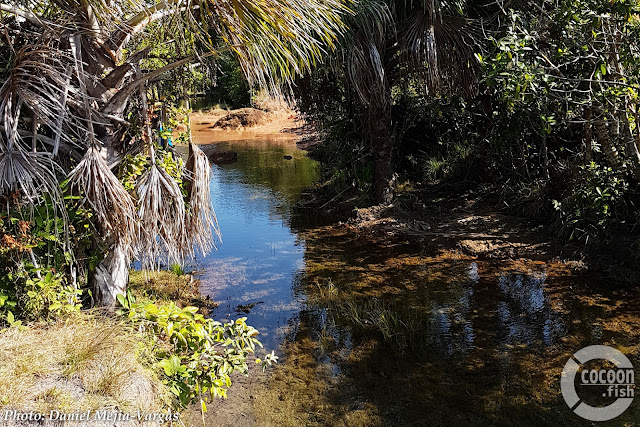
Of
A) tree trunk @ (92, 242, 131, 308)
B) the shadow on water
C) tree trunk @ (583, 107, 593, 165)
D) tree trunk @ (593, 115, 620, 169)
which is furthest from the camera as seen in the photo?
tree trunk @ (583, 107, 593, 165)

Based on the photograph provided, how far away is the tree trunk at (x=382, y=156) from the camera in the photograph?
939 cm

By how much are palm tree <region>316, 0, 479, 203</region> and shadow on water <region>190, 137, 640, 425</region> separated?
2581 millimetres

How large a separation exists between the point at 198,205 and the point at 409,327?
7.84 ft

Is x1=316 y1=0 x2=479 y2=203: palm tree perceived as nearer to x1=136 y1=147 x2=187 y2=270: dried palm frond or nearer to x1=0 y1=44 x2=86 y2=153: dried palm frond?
x1=136 y1=147 x2=187 y2=270: dried palm frond

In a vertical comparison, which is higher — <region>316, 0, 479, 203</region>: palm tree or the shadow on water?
<region>316, 0, 479, 203</region>: palm tree

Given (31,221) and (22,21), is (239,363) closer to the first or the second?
(31,221)

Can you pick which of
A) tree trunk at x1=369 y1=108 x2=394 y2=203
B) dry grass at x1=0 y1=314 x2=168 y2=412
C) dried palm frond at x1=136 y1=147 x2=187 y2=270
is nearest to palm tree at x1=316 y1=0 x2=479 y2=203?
tree trunk at x1=369 y1=108 x2=394 y2=203

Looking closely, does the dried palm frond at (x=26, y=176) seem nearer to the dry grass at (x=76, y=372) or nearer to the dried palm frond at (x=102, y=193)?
the dried palm frond at (x=102, y=193)

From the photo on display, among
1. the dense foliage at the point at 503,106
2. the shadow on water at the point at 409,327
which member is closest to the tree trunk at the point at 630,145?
the dense foliage at the point at 503,106

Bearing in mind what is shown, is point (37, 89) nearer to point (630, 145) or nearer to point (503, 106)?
point (630, 145)

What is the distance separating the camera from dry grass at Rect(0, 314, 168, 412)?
2.74m

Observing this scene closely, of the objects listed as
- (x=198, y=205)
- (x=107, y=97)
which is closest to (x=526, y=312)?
(x=198, y=205)

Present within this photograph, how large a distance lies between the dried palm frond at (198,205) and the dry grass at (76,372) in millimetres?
1242

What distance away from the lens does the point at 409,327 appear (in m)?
5.28
